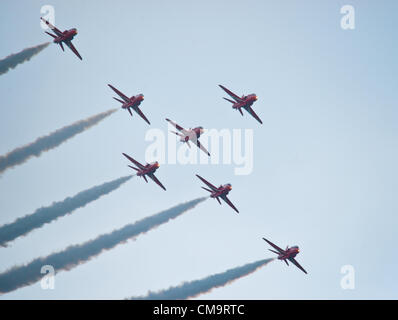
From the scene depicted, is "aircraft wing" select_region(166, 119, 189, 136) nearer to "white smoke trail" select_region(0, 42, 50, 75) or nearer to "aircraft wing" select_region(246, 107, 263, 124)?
"aircraft wing" select_region(246, 107, 263, 124)

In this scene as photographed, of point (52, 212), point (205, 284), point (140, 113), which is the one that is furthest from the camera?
point (140, 113)

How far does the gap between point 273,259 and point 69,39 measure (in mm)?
45363

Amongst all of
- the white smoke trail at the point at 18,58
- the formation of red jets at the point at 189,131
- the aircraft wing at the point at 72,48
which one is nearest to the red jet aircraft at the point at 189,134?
the formation of red jets at the point at 189,131

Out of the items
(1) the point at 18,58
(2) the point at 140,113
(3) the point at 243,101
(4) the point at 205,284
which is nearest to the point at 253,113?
(3) the point at 243,101

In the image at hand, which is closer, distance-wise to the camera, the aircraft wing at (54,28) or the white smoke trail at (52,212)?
the white smoke trail at (52,212)

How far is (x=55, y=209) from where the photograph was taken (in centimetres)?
9381

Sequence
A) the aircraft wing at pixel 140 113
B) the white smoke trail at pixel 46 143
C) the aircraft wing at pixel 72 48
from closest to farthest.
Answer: the white smoke trail at pixel 46 143 < the aircraft wing at pixel 72 48 < the aircraft wing at pixel 140 113

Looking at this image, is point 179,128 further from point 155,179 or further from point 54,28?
point 54,28

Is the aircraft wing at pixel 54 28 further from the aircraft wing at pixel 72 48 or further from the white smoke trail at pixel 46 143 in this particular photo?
the white smoke trail at pixel 46 143

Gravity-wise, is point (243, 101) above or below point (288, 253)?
above

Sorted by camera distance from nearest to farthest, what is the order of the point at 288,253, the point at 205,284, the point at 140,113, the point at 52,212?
the point at 205,284, the point at 52,212, the point at 288,253, the point at 140,113

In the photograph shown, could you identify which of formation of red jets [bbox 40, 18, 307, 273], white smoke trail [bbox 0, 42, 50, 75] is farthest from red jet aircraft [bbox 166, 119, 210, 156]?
white smoke trail [bbox 0, 42, 50, 75]
